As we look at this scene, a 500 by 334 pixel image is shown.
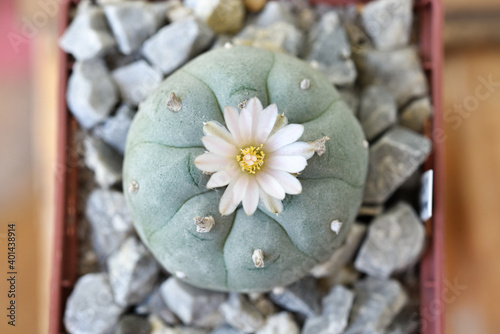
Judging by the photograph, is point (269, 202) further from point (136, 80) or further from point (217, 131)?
point (136, 80)

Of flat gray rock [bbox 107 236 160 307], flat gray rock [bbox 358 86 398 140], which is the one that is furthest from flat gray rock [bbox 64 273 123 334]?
flat gray rock [bbox 358 86 398 140]

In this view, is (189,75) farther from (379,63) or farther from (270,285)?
(379,63)

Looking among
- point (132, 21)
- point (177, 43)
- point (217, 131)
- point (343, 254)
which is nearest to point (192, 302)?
point (343, 254)

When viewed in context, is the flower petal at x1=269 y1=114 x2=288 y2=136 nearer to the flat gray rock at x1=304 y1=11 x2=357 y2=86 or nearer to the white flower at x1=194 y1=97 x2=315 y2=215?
the white flower at x1=194 y1=97 x2=315 y2=215

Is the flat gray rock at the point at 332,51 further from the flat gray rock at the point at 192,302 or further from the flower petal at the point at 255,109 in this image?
the flat gray rock at the point at 192,302

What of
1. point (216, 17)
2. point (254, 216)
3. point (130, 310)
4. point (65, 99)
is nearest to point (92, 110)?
point (65, 99)

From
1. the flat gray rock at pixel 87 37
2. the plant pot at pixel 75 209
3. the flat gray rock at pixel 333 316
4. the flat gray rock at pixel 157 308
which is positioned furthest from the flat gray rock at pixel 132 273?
the flat gray rock at pixel 87 37
